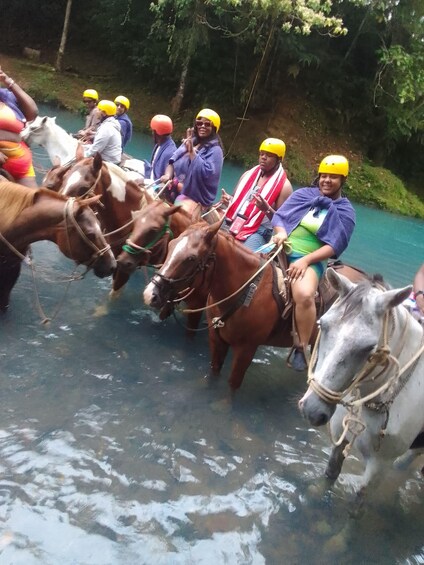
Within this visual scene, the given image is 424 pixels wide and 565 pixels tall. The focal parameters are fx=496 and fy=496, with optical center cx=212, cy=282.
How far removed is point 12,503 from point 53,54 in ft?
103

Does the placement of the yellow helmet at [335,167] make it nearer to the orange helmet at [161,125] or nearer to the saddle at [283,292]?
the saddle at [283,292]

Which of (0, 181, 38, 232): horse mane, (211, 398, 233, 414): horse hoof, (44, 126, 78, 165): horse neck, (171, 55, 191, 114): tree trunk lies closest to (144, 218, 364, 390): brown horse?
(211, 398, 233, 414): horse hoof

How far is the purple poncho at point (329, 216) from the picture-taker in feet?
16.6

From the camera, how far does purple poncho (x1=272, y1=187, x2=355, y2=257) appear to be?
5062 mm

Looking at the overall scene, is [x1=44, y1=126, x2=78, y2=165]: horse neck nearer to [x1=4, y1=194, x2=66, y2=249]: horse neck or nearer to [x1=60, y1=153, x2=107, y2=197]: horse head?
[x1=60, y1=153, x2=107, y2=197]: horse head

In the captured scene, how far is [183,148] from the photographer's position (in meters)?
7.08

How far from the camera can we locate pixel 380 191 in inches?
931

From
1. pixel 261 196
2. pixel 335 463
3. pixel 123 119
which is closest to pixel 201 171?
pixel 261 196

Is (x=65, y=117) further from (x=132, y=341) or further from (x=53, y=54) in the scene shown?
(x=132, y=341)

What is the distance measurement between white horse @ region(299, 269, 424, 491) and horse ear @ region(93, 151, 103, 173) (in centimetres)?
367

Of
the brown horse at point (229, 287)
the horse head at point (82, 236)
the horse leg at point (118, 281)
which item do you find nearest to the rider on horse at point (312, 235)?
the brown horse at point (229, 287)

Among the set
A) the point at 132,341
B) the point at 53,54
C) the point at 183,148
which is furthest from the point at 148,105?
the point at 132,341

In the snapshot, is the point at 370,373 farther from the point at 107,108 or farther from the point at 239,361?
the point at 107,108

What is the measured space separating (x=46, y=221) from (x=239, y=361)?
7.99 feet
